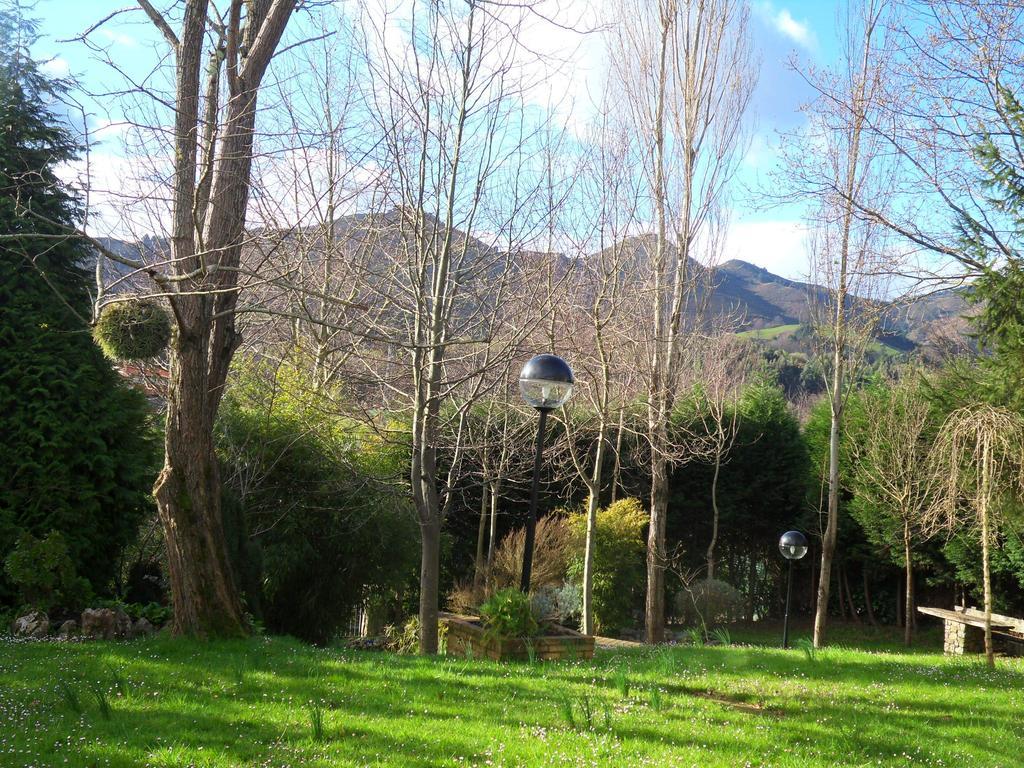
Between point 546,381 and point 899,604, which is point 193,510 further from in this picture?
point 899,604

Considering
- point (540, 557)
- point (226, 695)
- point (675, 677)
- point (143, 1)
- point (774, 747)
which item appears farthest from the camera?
point (540, 557)

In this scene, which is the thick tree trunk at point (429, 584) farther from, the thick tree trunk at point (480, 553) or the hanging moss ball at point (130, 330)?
the thick tree trunk at point (480, 553)

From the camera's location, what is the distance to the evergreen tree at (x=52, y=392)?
284 inches

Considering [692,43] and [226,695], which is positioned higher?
[692,43]

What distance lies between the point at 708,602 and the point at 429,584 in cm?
900

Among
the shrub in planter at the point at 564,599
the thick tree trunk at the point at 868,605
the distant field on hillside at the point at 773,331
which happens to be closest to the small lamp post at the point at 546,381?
the shrub in planter at the point at 564,599

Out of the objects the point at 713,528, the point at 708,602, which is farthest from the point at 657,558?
the point at 713,528

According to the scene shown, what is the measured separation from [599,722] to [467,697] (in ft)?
3.15

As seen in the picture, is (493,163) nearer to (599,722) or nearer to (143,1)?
(143,1)

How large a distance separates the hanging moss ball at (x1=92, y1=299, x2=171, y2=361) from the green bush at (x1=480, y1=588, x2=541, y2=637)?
11.4 ft

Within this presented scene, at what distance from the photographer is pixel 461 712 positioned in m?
4.33

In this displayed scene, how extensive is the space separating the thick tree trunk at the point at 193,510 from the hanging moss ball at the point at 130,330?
0.63 ft

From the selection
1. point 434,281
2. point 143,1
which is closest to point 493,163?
point 434,281

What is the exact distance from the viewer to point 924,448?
14.3 metres
